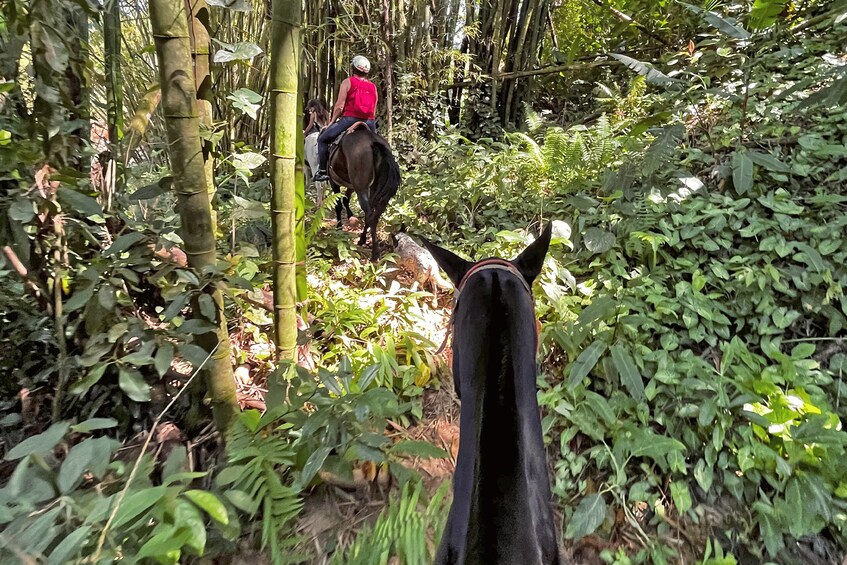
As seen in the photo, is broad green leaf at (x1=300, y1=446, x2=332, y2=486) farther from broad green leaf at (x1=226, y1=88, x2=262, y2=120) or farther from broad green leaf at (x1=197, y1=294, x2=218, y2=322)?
broad green leaf at (x1=226, y1=88, x2=262, y2=120)

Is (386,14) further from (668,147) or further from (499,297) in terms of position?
(499,297)

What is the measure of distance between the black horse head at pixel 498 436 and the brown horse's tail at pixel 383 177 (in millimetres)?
2869

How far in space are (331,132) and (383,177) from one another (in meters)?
0.91

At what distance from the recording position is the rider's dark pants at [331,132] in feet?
14.1

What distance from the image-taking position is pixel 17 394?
1.66 m

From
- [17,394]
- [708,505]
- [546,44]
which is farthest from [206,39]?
[546,44]

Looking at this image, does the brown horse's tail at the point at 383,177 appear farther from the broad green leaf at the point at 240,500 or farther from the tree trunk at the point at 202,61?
the broad green leaf at the point at 240,500

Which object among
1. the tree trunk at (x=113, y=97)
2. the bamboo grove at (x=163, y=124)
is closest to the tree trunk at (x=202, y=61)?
the bamboo grove at (x=163, y=124)

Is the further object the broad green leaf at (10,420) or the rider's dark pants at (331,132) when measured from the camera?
the rider's dark pants at (331,132)

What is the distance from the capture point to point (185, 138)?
1.22 meters

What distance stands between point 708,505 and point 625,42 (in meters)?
6.05

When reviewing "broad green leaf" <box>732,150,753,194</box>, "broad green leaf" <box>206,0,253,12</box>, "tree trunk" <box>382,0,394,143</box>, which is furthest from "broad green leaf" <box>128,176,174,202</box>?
"tree trunk" <box>382,0,394,143</box>

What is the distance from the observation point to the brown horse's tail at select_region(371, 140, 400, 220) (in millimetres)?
3875

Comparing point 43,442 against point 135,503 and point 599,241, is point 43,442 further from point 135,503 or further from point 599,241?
point 599,241
